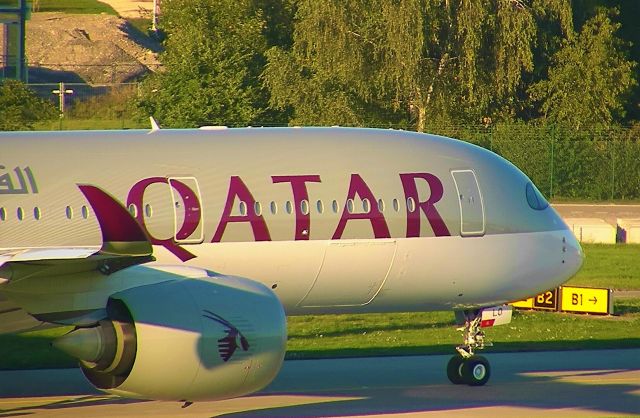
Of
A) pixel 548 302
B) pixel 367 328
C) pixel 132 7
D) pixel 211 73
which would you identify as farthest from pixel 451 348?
pixel 132 7

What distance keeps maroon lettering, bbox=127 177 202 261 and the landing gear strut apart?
17.0 feet

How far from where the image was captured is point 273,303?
15.4 meters

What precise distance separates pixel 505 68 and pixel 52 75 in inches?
1962

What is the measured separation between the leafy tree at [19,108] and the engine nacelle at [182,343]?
3286 centimetres

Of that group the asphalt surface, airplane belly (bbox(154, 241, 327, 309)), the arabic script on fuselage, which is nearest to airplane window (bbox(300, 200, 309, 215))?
airplane belly (bbox(154, 241, 327, 309))

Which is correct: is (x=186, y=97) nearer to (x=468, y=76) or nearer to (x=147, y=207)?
(x=468, y=76)

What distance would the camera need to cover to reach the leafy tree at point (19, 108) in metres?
47.3

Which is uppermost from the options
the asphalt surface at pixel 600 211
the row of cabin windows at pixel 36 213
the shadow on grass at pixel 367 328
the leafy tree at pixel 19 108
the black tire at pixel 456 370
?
the row of cabin windows at pixel 36 213

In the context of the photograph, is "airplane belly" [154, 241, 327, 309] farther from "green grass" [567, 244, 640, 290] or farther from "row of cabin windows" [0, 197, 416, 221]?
"green grass" [567, 244, 640, 290]

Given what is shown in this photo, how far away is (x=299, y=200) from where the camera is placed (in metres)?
19.4

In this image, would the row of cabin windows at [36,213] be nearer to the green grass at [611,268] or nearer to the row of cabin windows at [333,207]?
the row of cabin windows at [333,207]

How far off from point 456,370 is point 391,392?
129 cm

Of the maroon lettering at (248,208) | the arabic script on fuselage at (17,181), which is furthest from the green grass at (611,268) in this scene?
the arabic script on fuselage at (17,181)

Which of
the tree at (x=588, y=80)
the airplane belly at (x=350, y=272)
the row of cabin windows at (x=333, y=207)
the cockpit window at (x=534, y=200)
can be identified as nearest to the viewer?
the row of cabin windows at (x=333, y=207)
